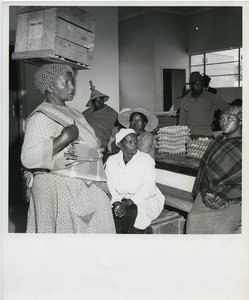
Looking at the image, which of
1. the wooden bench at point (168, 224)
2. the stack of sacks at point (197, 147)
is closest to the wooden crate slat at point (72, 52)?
the stack of sacks at point (197, 147)

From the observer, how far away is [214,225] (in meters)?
2.34

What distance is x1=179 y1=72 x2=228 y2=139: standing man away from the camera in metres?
2.64

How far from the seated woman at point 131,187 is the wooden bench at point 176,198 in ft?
0.20

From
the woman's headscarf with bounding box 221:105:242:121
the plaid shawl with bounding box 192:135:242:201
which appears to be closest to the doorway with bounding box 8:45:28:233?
the plaid shawl with bounding box 192:135:242:201

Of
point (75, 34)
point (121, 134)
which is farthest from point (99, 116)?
point (75, 34)

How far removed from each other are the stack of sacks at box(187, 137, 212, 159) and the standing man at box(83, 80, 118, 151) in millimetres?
644

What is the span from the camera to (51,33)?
219 centimetres

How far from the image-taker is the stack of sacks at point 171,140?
112 inches

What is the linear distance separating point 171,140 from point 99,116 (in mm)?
710

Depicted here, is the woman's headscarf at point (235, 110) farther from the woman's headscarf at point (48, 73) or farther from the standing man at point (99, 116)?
the woman's headscarf at point (48, 73)

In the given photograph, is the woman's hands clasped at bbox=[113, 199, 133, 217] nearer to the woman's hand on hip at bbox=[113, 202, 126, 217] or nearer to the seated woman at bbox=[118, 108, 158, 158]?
the woman's hand on hip at bbox=[113, 202, 126, 217]
